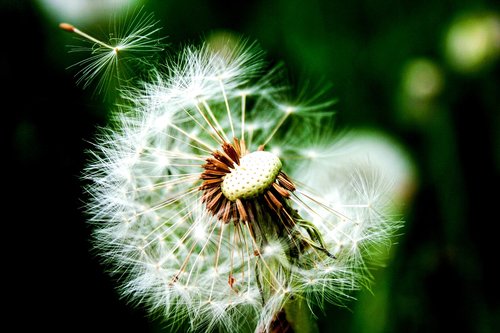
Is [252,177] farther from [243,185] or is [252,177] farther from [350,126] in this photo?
[350,126]

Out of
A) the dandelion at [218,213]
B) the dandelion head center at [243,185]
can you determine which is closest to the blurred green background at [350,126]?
the dandelion at [218,213]

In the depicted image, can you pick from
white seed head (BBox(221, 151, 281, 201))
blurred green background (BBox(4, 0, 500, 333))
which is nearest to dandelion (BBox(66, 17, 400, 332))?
white seed head (BBox(221, 151, 281, 201))

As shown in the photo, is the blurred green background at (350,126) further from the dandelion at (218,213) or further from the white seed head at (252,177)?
the white seed head at (252,177)

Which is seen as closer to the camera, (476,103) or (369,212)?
(369,212)

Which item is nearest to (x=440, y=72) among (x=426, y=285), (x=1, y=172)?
(x=426, y=285)

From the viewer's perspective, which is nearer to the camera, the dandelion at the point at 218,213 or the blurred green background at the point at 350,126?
the dandelion at the point at 218,213

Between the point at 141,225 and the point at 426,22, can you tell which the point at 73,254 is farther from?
the point at 426,22

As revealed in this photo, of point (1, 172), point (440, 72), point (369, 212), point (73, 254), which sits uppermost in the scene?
point (1, 172)

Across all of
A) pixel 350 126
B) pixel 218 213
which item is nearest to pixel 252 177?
pixel 218 213

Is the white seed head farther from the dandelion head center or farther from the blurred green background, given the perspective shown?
the blurred green background
